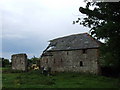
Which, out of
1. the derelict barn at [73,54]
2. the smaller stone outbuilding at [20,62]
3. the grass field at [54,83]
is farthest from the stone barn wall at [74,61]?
the grass field at [54,83]

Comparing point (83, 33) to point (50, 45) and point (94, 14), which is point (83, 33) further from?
point (94, 14)

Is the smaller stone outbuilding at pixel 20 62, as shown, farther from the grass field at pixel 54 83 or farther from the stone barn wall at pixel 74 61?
the grass field at pixel 54 83

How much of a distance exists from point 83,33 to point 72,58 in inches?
239

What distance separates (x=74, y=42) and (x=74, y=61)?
4.19 meters

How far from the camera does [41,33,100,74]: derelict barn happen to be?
4344cm

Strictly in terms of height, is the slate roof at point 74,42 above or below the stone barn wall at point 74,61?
above

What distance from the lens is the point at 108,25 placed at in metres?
19.9

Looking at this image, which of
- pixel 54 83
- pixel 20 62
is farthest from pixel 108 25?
pixel 20 62

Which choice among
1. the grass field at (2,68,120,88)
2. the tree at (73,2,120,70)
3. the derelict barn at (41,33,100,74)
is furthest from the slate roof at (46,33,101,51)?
the tree at (73,2,120,70)

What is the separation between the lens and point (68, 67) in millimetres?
47156

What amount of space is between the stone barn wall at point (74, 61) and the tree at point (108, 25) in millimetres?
19877

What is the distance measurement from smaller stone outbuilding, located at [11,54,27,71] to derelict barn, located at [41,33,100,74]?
14.9ft

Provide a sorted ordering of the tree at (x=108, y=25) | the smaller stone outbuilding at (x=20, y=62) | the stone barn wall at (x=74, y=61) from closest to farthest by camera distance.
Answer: the tree at (x=108, y=25) → the stone barn wall at (x=74, y=61) → the smaller stone outbuilding at (x=20, y=62)

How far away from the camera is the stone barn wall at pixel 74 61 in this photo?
4312 cm
